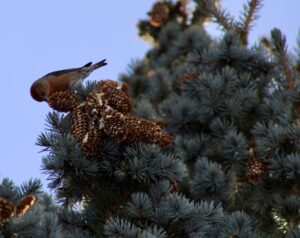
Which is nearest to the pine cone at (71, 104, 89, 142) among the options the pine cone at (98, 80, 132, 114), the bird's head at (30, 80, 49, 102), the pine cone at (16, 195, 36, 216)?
A: the pine cone at (98, 80, 132, 114)

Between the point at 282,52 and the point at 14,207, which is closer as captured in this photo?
the point at 14,207

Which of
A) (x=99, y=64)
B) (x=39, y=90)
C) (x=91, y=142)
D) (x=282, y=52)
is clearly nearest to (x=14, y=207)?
(x=91, y=142)

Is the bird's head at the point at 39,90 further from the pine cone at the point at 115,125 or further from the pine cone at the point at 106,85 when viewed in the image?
the pine cone at the point at 115,125

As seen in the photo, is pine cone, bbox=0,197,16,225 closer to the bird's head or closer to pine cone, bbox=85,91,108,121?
pine cone, bbox=85,91,108,121

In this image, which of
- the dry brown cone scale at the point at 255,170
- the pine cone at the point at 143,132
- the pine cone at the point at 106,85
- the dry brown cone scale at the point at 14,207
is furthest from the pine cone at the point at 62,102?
the dry brown cone scale at the point at 255,170

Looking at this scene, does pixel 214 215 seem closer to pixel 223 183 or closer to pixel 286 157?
pixel 286 157

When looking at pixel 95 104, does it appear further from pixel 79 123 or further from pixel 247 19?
pixel 247 19

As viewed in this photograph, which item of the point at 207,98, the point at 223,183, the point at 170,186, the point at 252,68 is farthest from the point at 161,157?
the point at 252,68
